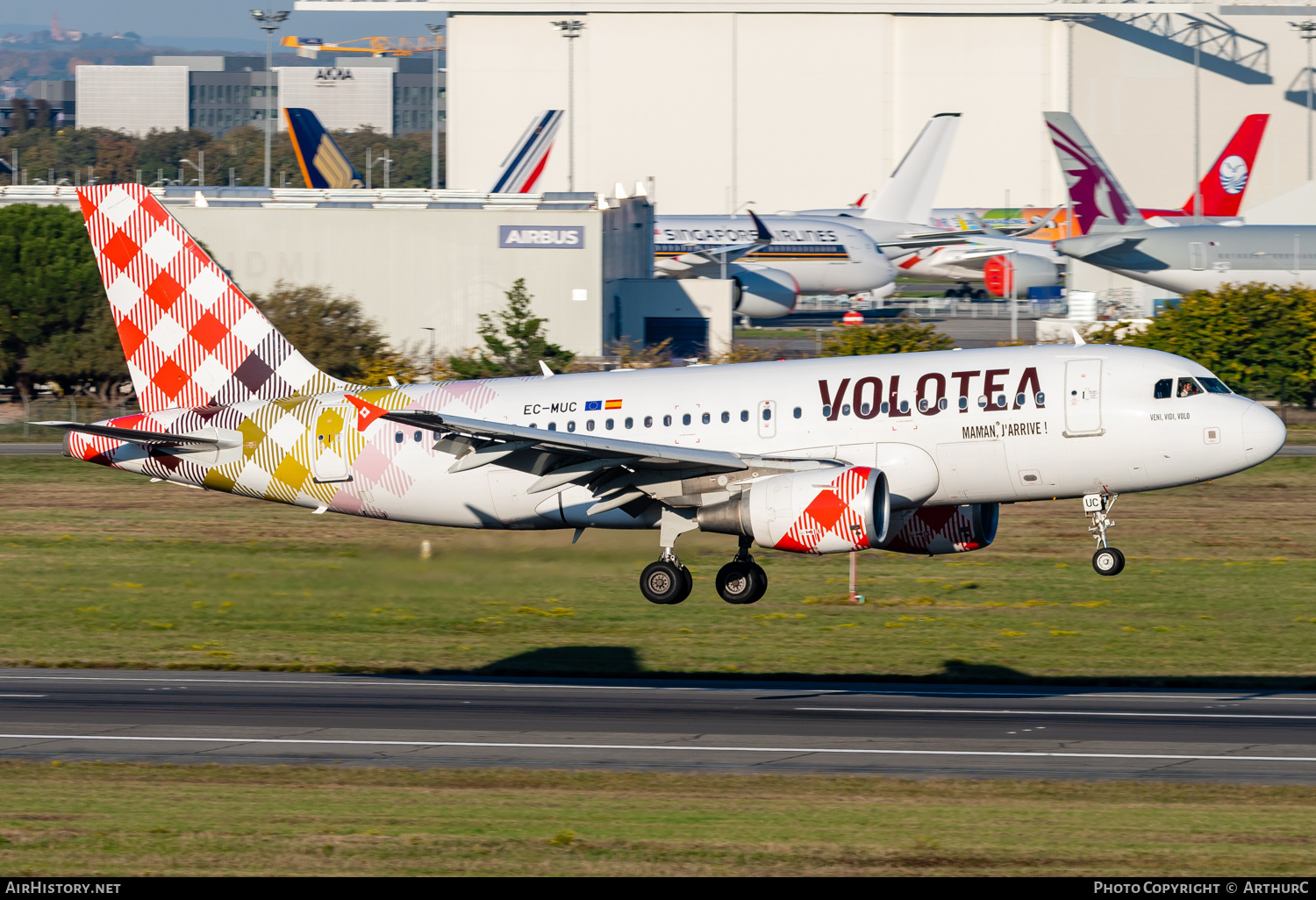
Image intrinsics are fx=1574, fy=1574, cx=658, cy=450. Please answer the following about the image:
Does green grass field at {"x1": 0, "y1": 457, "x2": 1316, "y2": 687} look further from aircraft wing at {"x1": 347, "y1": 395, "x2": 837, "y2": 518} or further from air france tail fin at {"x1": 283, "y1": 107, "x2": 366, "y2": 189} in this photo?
air france tail fin at {"x1": 283, "y1": 107, "x2": 366, "y2": 189}

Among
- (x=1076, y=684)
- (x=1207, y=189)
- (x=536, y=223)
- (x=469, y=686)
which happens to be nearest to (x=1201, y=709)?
(x=1076, y=684)

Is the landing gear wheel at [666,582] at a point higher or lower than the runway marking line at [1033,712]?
higher

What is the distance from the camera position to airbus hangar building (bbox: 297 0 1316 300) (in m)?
159

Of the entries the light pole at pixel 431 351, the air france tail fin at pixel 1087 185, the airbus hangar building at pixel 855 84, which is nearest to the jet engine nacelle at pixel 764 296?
the air france tail fin at pixel 1087 185

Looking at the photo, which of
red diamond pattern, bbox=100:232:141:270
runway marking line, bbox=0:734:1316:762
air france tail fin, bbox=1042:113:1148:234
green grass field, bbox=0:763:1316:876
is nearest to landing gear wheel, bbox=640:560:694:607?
runway marking line, bbox=0:734:1316:762

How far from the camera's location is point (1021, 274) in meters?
130

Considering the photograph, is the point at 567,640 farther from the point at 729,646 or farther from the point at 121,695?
the point at 121,695

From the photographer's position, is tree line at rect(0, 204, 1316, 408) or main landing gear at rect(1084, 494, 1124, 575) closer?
main landing gear at rect(1084, 494, 1124, 575)

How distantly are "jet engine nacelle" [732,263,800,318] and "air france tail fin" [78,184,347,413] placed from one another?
234 feet

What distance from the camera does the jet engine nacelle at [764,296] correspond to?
108 meters

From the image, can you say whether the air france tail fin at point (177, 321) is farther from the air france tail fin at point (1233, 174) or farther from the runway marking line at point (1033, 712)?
the air france tail fin at point (1233, 174)

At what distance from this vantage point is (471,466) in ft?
105

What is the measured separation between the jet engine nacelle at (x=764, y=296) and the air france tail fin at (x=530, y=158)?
22.5 meters

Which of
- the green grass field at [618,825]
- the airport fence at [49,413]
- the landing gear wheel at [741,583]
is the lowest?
the green grass field at [618,825]
